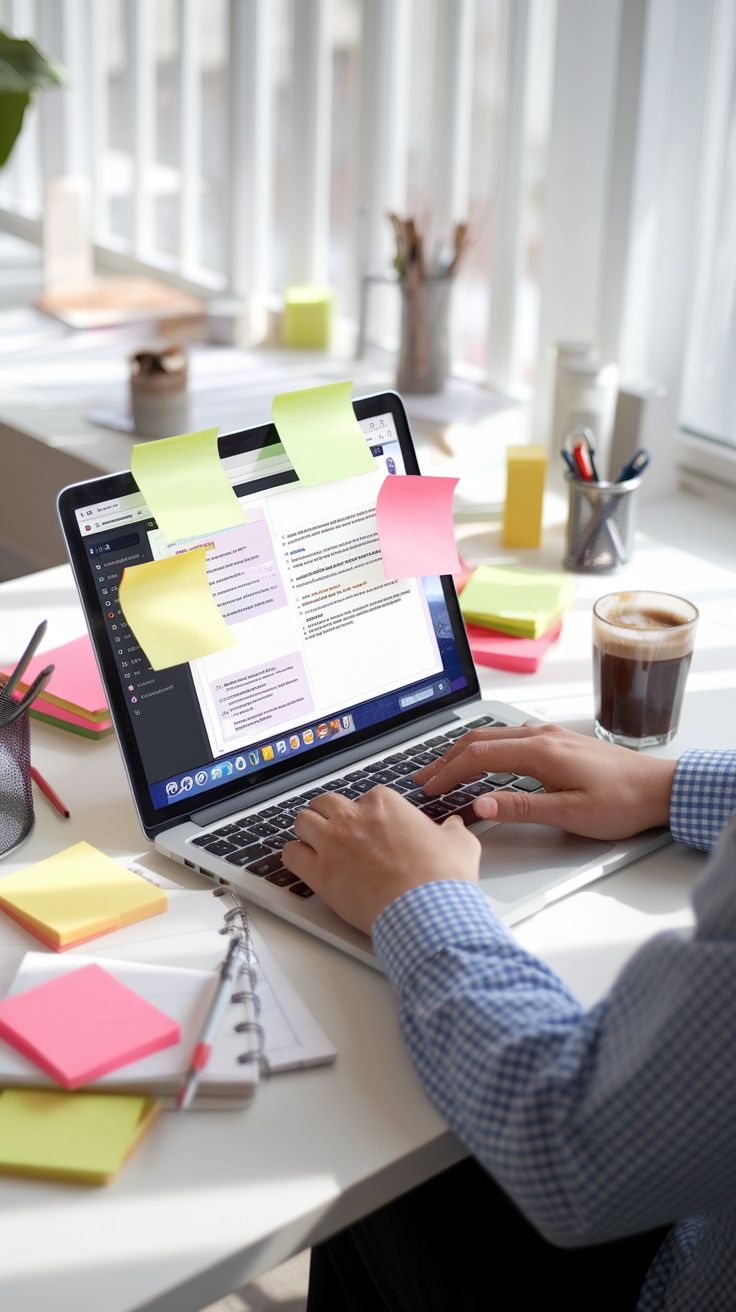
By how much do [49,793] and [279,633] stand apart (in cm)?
23

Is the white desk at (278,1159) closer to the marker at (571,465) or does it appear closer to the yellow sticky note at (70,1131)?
the yellow sticky note at (70,1131)

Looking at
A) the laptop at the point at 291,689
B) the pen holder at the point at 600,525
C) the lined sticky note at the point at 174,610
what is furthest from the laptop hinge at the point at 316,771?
the pen holder at the point at 600,525

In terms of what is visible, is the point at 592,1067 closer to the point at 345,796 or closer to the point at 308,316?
the point at 345,796

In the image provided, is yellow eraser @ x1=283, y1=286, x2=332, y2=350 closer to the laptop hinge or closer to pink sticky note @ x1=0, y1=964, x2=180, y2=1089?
the laptop hinge

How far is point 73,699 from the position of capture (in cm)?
114

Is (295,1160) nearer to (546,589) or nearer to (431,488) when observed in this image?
(431,488)

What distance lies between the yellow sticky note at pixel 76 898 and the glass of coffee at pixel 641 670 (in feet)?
1.47

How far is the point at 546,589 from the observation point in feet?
4.61

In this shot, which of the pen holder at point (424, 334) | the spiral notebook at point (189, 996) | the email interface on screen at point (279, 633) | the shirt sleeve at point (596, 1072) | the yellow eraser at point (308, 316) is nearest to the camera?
the shirt sleeve at point (596, 1072)

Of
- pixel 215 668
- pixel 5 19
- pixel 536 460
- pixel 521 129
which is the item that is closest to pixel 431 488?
pixel 215 668

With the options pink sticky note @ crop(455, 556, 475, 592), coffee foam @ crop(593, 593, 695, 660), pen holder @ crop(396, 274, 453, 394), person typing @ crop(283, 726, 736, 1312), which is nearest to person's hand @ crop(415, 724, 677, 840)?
person typing @ crop(283, 726, 736, 1312)

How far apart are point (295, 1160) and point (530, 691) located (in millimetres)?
631

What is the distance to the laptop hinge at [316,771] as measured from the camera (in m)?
0.96

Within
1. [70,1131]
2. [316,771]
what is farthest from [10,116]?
[70,1131]
